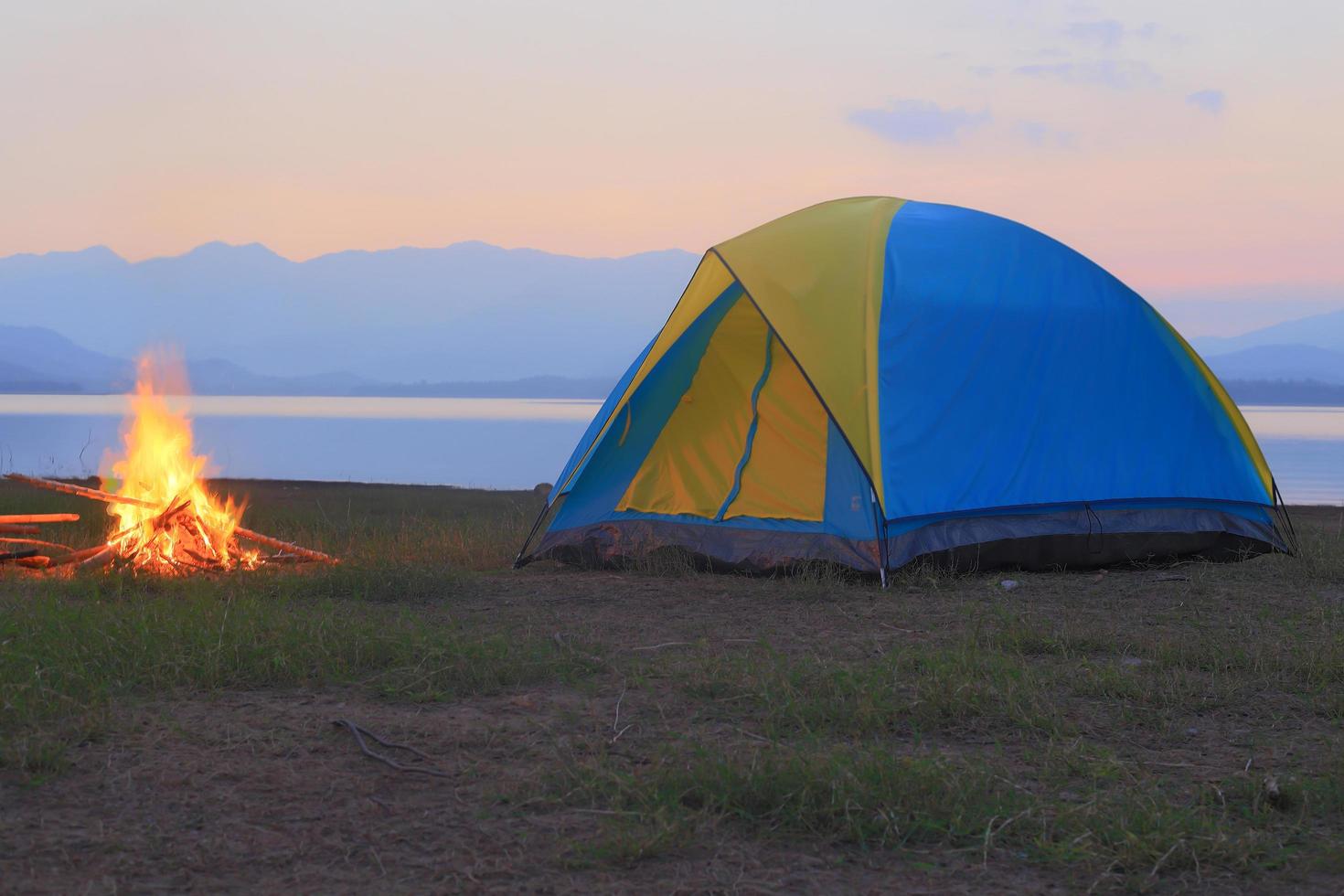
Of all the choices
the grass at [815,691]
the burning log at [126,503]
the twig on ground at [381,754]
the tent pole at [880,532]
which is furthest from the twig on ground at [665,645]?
the burning log at [126,503]

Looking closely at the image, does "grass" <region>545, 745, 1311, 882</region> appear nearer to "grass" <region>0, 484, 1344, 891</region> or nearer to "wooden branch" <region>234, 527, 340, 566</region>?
"grass" <region>0, 484, 1344, 891</region>

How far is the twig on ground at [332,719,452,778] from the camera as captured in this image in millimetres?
3947

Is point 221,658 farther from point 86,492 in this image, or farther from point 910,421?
point 910,421

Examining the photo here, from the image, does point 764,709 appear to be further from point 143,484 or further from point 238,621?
point 143,484

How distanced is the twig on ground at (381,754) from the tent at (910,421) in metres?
4.24

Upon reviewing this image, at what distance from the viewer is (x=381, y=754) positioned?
13.4ft

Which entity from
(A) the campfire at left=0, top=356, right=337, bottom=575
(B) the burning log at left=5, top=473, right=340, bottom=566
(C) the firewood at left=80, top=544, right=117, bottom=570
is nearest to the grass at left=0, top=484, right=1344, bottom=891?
(C) the firewood at left=80, top=544, right=117, bottom=570

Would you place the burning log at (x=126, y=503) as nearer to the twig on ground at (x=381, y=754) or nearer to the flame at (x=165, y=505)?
the flame at (x=165, y=505)

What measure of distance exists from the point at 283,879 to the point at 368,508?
12864 mm

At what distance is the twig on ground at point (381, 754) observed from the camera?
3947 mm

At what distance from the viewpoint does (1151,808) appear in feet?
11.6

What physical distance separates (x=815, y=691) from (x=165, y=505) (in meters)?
5.32

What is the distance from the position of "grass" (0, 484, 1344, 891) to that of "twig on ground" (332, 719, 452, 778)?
0.61 feet

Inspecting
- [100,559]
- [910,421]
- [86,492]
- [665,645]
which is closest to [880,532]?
[910,421]
